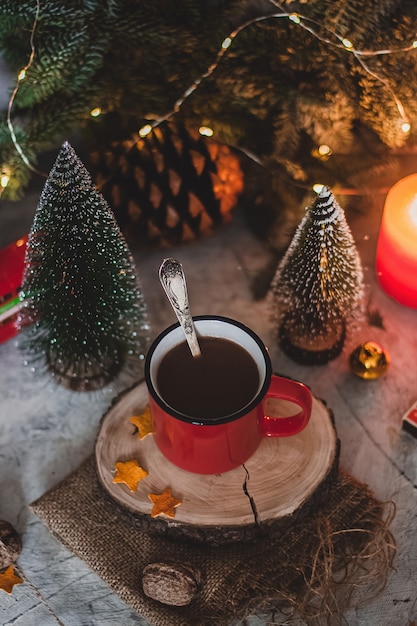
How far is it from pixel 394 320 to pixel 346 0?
431 millimetres

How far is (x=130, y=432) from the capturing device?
2.64ft

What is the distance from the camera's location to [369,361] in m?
0.91

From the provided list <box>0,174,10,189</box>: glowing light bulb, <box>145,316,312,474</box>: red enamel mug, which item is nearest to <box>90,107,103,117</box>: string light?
<box>0,174,10,189</box>: glowing light bulb

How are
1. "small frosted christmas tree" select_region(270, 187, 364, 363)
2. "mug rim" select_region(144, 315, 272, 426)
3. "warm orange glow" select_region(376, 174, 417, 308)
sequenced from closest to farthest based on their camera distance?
"mug rim" select_region(144, 315, 272, 426) < "small frosted christmas tree" select_region(270, 187, 364, 363) < "warm orange glow" select_region(376, 174, 417, 308)

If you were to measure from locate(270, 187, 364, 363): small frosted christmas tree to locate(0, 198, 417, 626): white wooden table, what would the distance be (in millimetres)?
40

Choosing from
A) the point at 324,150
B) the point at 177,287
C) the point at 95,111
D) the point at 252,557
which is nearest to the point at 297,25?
the point at 324,150

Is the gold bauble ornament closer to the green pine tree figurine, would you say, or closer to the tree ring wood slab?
the tree ring wood slab

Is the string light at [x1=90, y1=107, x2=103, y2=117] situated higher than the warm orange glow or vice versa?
the string light at [x1=90, y1=107, x2=103, y2=117]

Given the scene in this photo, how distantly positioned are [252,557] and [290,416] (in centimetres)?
16

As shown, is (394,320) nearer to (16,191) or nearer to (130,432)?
(130,432)

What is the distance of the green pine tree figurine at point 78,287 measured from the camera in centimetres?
74

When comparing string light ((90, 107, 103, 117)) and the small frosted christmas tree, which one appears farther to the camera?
string light ((90, 107, 103, 117))

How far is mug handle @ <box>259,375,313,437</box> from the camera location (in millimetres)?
713

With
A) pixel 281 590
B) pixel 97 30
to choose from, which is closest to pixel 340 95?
pixel 97 30
